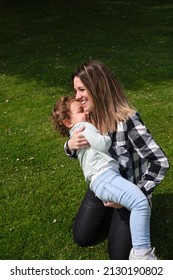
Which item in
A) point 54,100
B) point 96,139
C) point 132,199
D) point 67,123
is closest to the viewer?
point 132,199

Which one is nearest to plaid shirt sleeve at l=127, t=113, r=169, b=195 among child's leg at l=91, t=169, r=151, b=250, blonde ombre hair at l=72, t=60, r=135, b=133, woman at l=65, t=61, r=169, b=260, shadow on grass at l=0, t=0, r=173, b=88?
woman at l=65, t=61, r=169, b=260

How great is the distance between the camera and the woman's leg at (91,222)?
17.4 ft

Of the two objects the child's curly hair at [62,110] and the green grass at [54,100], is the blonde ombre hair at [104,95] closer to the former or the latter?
the child's curly hair at [62,110]

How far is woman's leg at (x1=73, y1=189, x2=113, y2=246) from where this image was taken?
5289mm

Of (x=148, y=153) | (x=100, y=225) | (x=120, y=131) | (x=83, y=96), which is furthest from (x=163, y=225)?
(x=83, y=96)

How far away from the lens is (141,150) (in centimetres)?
452

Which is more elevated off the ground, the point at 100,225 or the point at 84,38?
the point at 100,225

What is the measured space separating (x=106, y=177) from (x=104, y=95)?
887mm

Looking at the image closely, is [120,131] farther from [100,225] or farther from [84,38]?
[84,38]

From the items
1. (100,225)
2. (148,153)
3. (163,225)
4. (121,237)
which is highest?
(148,153)

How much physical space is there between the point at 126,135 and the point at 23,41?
12.8m

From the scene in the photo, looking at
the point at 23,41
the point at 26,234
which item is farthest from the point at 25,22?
the point at 26,234

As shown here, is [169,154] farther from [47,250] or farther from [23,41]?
[23,41]

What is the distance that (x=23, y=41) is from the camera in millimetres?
16375
